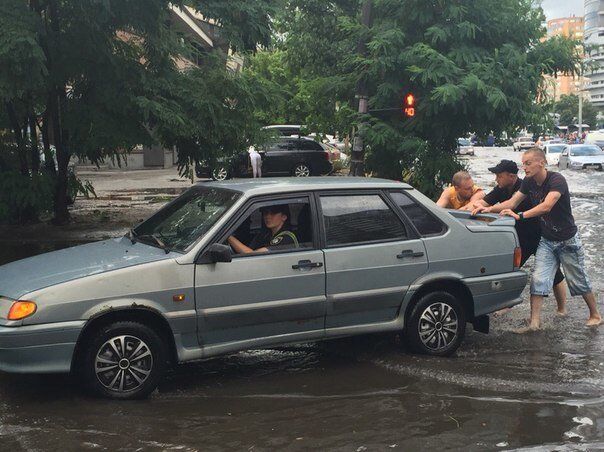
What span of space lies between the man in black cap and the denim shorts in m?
0.36

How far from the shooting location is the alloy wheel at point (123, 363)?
510cm

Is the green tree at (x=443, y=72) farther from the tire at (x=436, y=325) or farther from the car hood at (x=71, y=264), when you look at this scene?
the car hood at (x=71, y=264)

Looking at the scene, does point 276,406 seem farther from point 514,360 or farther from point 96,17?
point 96,17

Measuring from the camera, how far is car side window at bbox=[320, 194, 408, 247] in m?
5.97

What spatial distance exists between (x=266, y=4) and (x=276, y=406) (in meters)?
8.97

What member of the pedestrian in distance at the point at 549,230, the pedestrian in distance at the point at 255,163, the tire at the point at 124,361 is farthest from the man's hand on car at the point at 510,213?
the pedestrian in distance at the point at 255,163

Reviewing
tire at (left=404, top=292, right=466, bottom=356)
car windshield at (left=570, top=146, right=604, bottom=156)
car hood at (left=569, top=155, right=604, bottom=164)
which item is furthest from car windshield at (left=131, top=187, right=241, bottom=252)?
car windshield at (left=570, top=146, right=604, bottom=156)

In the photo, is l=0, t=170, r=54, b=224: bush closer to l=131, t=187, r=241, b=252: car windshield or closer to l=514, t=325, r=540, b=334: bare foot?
l=131, t=187, r=241, b=252: car windshield

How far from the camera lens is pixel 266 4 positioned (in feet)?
41.2

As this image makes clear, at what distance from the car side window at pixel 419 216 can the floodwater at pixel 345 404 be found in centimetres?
113

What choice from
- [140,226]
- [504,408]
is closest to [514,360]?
[504,408]

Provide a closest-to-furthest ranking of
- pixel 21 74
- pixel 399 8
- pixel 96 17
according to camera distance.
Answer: pixel 21 74 < pixel 96 17 < pixel 399 8

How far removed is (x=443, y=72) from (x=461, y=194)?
5750 millimetres

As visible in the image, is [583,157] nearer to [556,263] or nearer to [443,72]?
[443,72]
